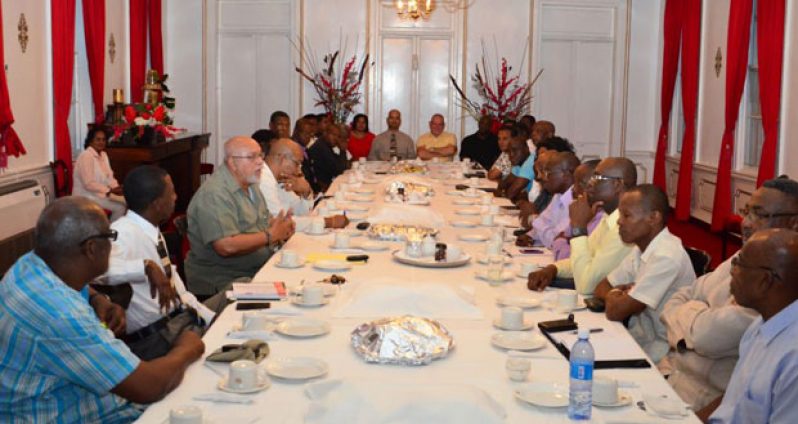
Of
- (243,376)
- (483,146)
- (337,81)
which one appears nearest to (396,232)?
(243,376)

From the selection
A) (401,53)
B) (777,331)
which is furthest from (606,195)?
(401,53)

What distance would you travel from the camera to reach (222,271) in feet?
16.5

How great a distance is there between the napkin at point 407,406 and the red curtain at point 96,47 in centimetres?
730

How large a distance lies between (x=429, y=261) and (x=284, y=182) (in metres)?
2.26

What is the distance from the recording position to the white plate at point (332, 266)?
424 cm

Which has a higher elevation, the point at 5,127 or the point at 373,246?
the point at 5,127

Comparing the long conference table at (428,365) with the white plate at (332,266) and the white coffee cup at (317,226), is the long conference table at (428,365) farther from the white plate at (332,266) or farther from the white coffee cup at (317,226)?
the white coffee cup at (317,226)

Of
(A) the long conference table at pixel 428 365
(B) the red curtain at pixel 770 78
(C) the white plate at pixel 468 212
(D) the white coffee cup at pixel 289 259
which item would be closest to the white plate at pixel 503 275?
(A) the long conference table at pixel 428 365

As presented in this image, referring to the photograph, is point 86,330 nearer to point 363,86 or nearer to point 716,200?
point 716,200

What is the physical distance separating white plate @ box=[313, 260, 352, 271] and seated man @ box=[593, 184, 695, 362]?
113cm

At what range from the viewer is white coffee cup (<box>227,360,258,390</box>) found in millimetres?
2551

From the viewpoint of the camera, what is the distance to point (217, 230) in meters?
4.81

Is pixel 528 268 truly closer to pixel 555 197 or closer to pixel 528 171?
pixel 555 197

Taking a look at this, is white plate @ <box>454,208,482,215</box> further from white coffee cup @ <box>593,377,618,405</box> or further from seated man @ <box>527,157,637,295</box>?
white coffee cup @ <box>593,377,618,405</box>
